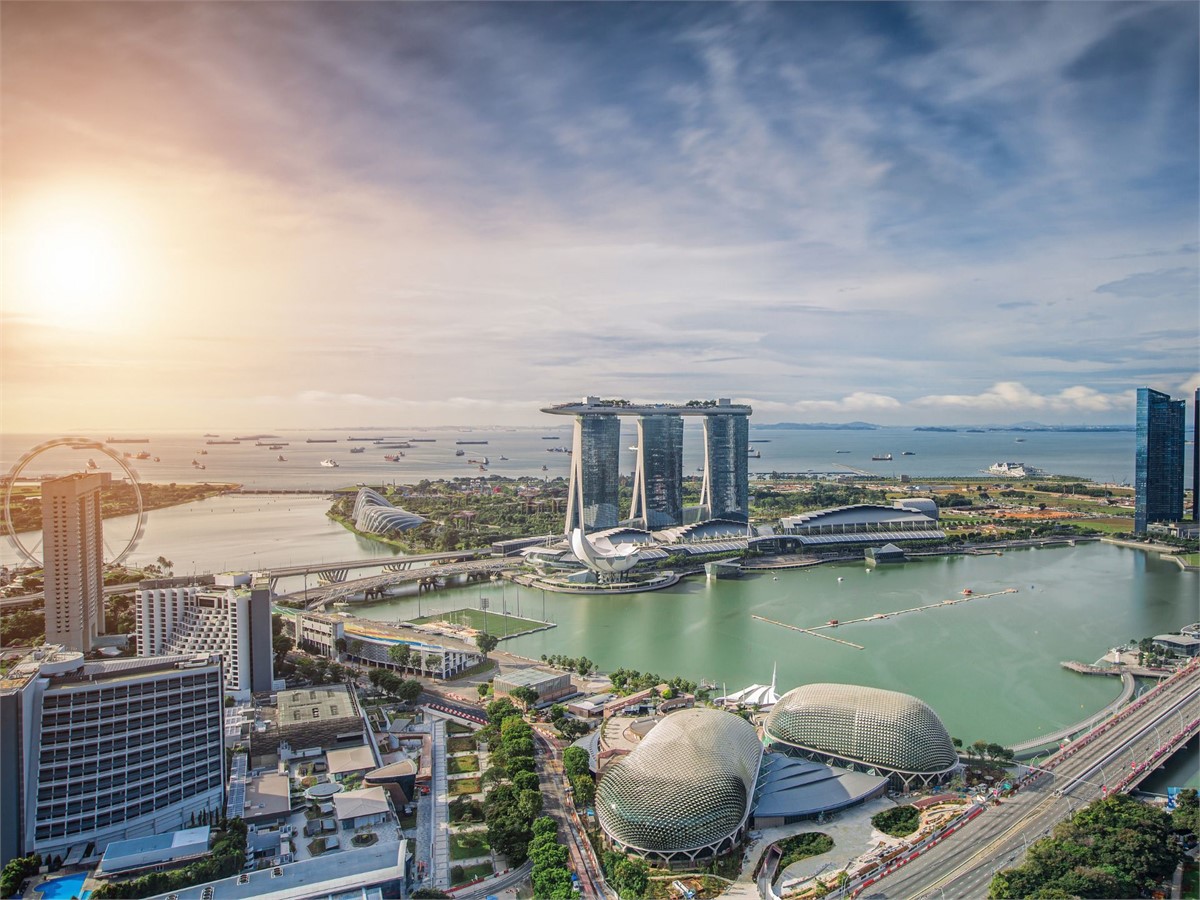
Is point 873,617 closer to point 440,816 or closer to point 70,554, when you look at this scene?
point 440,816

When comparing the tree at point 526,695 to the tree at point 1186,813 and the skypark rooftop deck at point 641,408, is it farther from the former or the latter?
the skypark rooftop deck at point 641,408

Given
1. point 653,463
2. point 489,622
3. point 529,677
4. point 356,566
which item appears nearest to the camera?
point 529,677

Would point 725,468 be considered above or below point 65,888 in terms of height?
above

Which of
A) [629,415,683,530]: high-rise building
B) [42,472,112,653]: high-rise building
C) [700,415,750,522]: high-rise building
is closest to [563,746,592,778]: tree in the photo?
[42,472,112,653]: high-rise building

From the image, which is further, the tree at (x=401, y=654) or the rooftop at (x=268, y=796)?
the tree at (x=401, y=654)

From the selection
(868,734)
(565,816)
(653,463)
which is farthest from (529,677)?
(653,463)

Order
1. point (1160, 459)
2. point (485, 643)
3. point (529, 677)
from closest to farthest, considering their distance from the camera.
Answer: point (529, 677) < point (485, 643) < point (1160, 459)

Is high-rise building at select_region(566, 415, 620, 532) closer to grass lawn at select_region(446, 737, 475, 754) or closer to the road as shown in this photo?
the road

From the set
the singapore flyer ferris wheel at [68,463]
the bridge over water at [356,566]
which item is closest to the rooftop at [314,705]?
the singapore flyer ferris wheel at [68,463]
